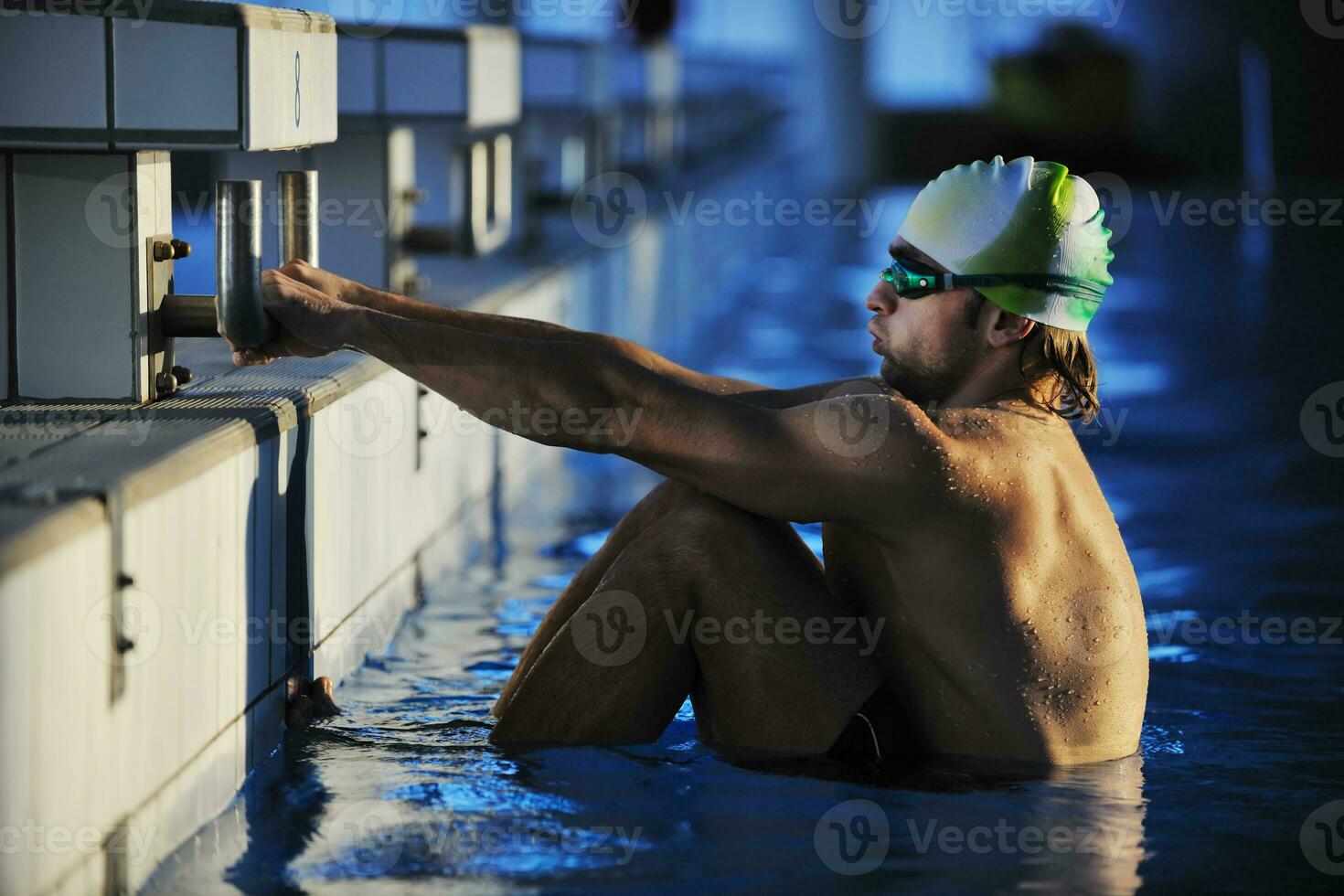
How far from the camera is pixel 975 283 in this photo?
8.96 ft

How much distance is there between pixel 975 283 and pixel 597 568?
2.69ft

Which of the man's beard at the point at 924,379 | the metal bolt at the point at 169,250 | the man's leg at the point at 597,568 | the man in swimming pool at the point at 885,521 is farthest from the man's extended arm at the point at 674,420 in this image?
the metal bolt at the point at 169,250

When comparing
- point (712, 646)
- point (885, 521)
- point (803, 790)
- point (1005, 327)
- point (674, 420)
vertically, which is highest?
point (1005, 327)

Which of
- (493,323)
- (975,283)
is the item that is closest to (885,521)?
(975,283)

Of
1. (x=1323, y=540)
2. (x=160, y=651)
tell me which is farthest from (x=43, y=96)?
(x=1323, y=540)

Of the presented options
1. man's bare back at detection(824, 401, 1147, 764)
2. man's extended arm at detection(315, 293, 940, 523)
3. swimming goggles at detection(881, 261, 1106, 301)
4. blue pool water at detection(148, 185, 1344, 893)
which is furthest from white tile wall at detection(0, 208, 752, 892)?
swimming goggles at detection(881, 261, 1106, 301)

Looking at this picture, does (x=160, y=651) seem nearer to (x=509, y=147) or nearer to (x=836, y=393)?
(x=836, y=393)

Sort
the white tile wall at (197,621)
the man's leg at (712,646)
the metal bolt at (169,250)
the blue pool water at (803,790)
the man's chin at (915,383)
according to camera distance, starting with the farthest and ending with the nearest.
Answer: the metal bolt at (169,250), the man's chin at (915,383), the man's leg at (712,646), the blue pool water at (803,790), the white tile wall at (197,621)

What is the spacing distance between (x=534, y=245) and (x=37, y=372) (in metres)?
4.53

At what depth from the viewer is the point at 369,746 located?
2996mm

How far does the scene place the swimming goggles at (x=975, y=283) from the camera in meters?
2.72

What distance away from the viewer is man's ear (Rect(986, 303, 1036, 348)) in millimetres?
2738

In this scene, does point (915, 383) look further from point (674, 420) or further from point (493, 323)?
point (493, 323)

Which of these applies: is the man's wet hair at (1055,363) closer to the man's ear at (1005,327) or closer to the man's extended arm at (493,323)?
the man's ear at (1005,327)
